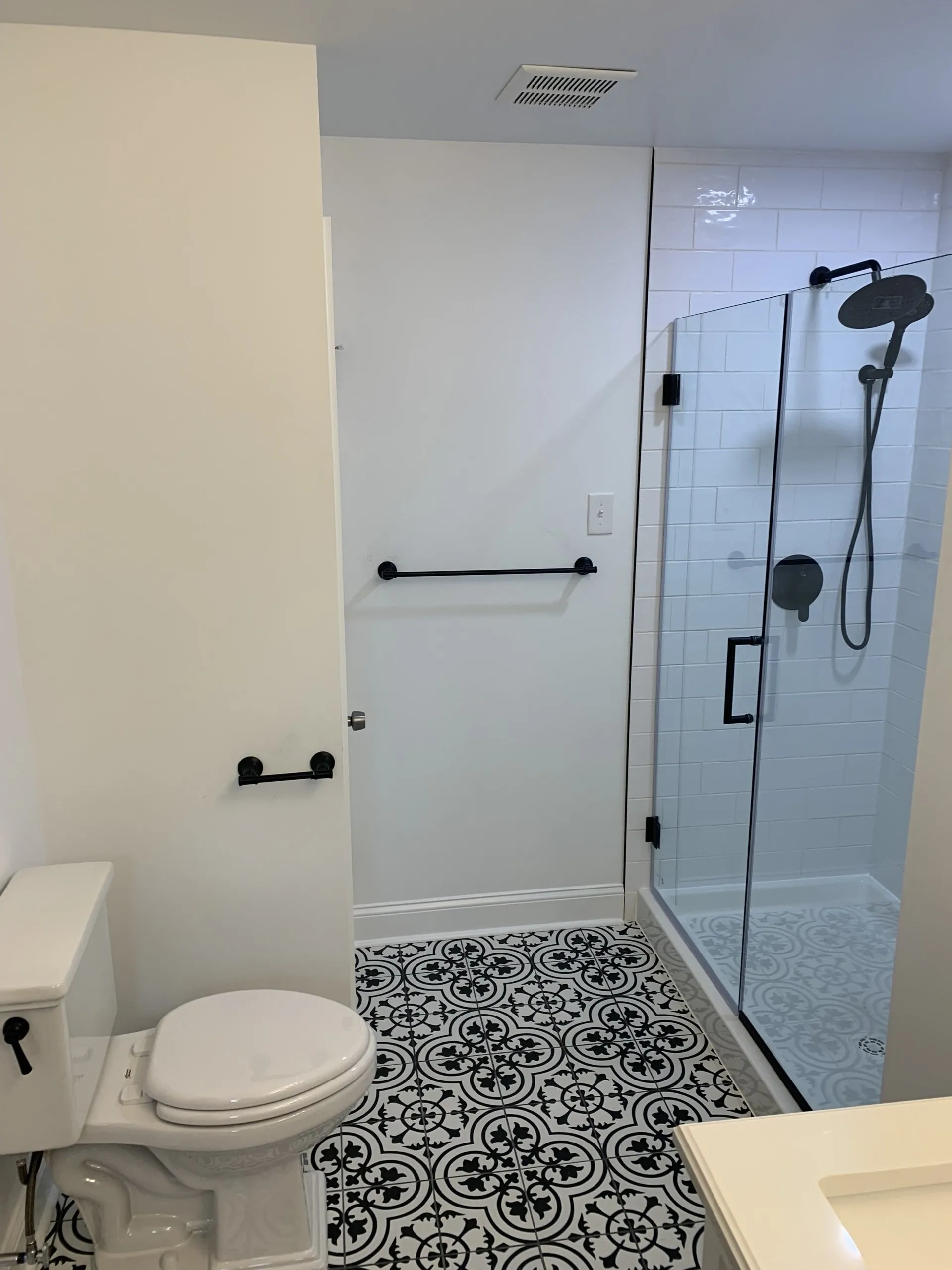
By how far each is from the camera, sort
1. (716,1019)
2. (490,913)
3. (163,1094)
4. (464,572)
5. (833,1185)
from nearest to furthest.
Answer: (833,1185), (163,1094), (716,1019), (464,572), (490,913)

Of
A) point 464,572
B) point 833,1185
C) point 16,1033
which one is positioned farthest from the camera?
point 464,572

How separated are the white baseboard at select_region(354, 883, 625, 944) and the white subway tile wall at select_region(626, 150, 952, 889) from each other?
11.6 inches

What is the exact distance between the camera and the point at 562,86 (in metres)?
2.00

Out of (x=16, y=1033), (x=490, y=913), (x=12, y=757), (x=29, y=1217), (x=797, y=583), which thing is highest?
(x=797, y=583)

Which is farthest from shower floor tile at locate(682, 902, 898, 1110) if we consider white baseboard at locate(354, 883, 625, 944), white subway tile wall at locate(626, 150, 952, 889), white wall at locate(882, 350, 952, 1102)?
white baseboard at locate(354, 883, 625, 944)

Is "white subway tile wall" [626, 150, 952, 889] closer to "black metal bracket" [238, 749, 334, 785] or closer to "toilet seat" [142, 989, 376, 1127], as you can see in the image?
"black metal bracket" [238, 749, 334, 785]

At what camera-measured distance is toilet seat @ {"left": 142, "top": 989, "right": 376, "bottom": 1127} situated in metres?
1.60

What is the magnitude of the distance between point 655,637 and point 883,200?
1.37 m

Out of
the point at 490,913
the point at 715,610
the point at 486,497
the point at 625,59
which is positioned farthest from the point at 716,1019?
the point at 625,59

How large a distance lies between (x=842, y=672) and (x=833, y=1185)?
1.41 m

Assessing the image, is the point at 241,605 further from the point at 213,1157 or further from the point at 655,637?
the point at 655,637

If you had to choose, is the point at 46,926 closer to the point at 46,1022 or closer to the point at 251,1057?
the point at 46,1022

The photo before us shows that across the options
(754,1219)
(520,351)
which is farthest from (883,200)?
(754,1219)

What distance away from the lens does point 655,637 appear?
2.80 metres
